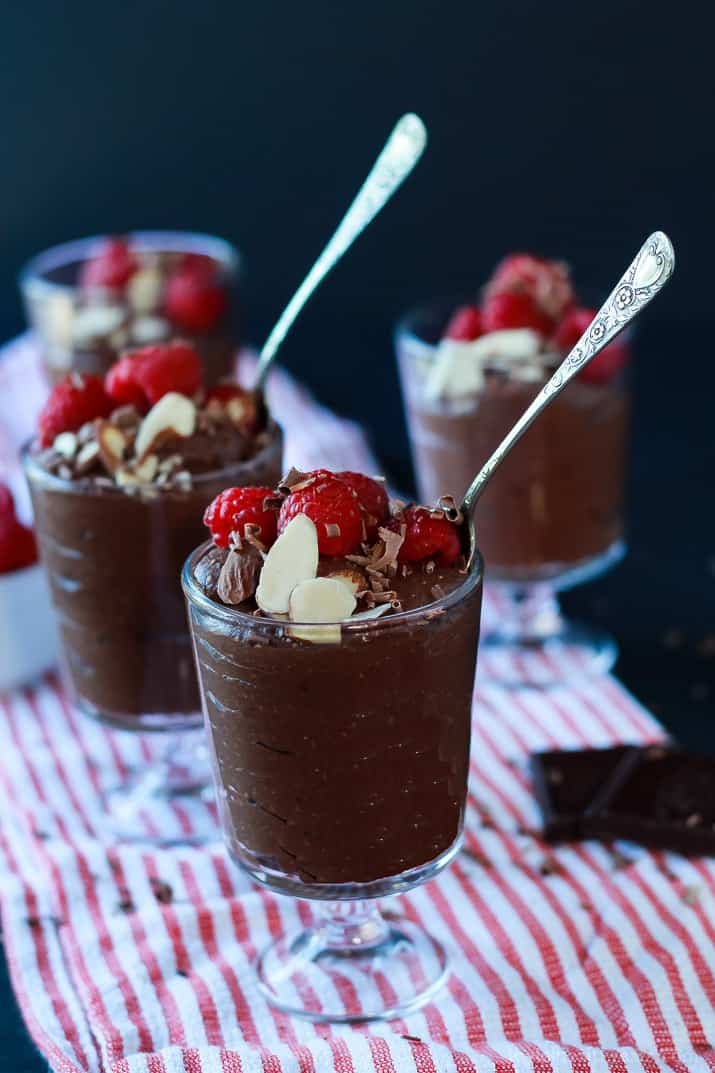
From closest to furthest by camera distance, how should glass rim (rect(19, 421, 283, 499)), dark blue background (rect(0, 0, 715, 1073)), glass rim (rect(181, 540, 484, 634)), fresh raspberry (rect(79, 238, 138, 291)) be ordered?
glass rim (rect(181, 540, 484, 634)), glass rim (rect(19, 421, 283, 499)), fresh raspberry (rect(79, 238, 138, 291)), dark blue background (rect(0, 0, 715, 1073))

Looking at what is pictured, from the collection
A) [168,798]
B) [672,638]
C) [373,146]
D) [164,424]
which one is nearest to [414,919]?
[168,798]

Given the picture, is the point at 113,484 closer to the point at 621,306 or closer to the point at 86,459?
the point at 86,459

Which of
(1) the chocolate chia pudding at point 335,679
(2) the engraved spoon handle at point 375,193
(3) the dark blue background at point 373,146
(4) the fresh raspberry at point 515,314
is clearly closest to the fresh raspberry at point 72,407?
(2) the engraved spoon handle at point 375,193

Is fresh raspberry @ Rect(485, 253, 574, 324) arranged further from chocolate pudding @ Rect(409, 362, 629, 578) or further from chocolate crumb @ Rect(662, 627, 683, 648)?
chocolate crumb @ Rect(662, 627, 683, 648)

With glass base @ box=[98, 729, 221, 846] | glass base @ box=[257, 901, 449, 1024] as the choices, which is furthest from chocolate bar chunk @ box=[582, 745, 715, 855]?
glass base @ box=[98, 729, 221, 846]

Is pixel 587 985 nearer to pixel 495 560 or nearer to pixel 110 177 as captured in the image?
pixel 495 560

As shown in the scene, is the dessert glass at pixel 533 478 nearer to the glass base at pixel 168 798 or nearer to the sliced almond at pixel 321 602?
the glass base at pixel 168 798
